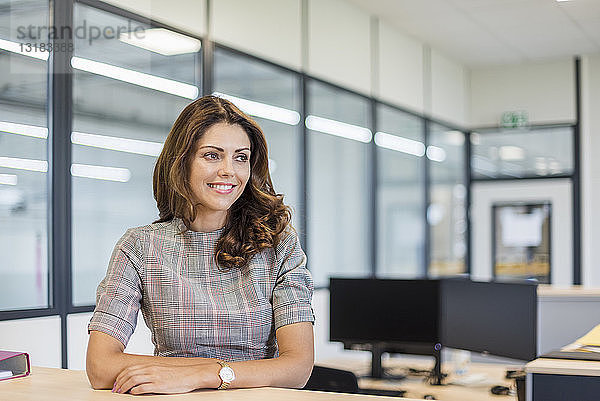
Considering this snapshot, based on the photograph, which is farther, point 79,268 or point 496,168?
point 496,168

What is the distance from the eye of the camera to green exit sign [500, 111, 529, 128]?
7320 millimetres

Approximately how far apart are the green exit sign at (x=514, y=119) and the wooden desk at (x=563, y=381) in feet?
18.8

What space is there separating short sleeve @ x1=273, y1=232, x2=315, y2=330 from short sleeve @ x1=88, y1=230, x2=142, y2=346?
13.3 inches

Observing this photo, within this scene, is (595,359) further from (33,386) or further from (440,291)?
(440,291)

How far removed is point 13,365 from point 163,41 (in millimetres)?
2199

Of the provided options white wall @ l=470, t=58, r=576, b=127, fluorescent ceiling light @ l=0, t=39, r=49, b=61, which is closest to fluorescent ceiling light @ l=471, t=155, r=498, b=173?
white wall @ l=470, t=58, r=576, b=127

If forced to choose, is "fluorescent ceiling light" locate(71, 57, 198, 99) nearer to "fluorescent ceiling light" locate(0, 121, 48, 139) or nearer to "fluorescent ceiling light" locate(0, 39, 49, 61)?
"fluorescent ceiling light" locate(0, 39, 49, 61)

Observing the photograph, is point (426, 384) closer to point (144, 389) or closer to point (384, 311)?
point (384, 311)

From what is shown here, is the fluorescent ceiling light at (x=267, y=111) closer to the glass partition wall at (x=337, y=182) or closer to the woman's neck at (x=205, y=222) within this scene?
the glass partition wall at (x=337, y=182)

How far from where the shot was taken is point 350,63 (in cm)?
538

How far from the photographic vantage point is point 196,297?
6.12 feet

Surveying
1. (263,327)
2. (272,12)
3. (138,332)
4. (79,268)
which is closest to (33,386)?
(263,327)

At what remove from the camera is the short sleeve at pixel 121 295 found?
181 centimetres

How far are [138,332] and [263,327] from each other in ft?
5.90
